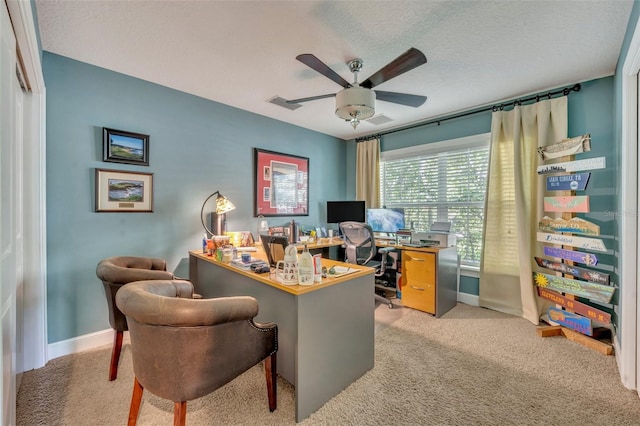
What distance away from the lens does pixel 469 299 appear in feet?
11.3

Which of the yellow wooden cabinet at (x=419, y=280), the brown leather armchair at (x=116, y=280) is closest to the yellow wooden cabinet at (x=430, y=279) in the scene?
A: the yellow wooden cabinet at (x=419, y=280)

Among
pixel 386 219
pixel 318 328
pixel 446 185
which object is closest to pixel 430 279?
pixel 386 219

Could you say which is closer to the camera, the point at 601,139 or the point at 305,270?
the point at 305,270

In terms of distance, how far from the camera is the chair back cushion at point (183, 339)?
3.73ft

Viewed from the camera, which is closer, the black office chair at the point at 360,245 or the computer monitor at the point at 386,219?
the black office chair at the point at 360,245

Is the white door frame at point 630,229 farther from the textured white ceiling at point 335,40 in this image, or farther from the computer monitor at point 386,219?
the computer monitor at point 386,219

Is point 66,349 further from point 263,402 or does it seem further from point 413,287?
point 413,287

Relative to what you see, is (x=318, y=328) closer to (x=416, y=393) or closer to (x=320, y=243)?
Result: (x=416, y=393)

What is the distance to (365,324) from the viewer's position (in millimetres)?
1955

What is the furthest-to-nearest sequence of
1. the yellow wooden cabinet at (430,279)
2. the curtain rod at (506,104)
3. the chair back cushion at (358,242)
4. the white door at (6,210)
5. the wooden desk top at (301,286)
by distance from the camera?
the chair back cushion at (358,242)
the yellow wooden cabinet at (430,279)
the curtain rod at (506,104)
the wooden desk top at (301,286)
the white door at (6,210)

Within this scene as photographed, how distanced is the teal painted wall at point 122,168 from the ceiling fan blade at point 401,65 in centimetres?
193

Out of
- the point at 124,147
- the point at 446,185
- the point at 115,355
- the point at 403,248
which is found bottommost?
the point at 115,355

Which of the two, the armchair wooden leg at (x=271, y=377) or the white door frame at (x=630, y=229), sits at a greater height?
the white door frame at (x=630, y=229)

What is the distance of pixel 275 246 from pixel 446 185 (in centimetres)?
278
